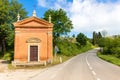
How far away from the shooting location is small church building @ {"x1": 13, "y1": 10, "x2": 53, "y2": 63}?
121 feet

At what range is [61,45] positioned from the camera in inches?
2734

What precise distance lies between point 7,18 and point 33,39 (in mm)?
23044

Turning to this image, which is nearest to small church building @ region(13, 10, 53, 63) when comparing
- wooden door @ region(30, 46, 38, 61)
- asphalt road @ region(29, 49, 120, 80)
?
wooden door @ region(30, 46, 38, 61)

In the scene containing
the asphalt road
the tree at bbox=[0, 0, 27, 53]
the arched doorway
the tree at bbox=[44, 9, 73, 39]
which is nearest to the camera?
the asphalt road

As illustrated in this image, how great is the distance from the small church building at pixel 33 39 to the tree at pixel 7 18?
16411 millimetres

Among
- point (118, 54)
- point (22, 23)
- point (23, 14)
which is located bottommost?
point (118, 54)

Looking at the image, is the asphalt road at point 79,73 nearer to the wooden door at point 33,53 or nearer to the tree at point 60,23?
the wooden door at point 33,53

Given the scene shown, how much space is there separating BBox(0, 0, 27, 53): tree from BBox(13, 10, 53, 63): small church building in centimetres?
1641

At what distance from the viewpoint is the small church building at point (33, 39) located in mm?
37000

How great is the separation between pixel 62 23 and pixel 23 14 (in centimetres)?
1112

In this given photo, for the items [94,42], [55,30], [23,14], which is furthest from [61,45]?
[94,42]

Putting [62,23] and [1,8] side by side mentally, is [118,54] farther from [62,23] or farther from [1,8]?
[1,8]

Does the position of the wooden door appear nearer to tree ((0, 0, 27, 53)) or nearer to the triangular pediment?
the triangular pediment

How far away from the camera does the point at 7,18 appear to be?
57.9m
